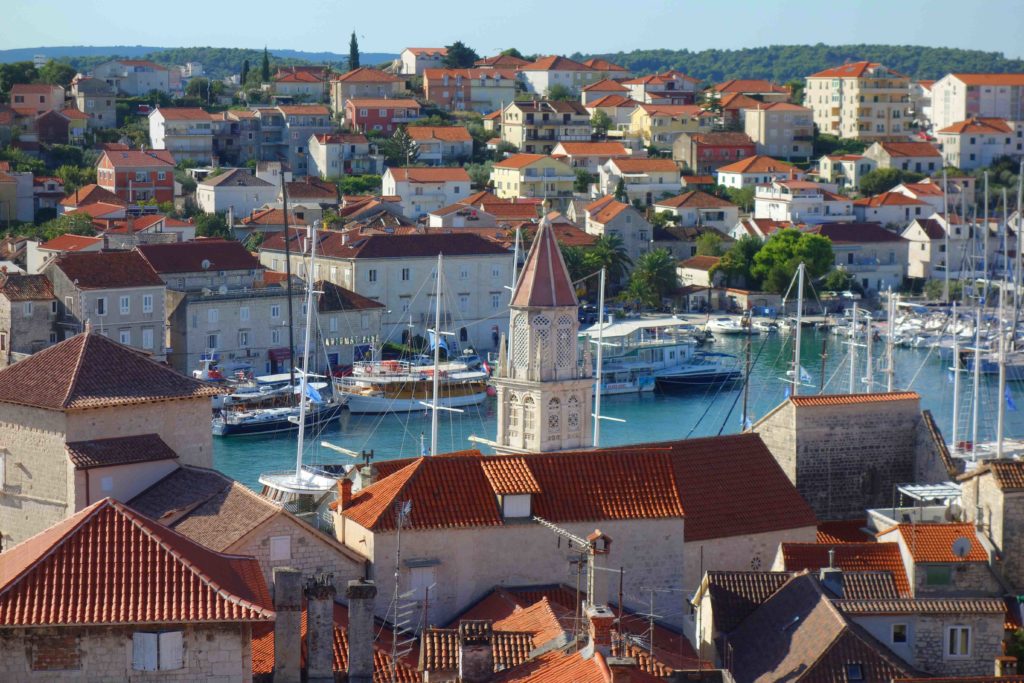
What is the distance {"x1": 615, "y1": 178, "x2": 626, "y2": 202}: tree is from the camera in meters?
90.5

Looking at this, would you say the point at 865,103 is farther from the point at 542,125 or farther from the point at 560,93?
the point at 542,125

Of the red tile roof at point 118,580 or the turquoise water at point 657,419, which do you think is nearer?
the red tile roof at point 118,580

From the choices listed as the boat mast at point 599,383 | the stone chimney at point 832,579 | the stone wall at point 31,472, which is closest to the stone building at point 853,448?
the stone chimney at point 832,579

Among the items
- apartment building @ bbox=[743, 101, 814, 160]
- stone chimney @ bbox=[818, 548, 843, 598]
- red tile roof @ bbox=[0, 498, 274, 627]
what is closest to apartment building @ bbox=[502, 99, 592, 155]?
apartment building @ bbox=[743, 101, 814, 160]

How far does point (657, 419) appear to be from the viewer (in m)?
58.2

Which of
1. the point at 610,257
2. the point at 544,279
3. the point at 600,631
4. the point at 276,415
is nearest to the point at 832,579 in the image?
the point at 600,631

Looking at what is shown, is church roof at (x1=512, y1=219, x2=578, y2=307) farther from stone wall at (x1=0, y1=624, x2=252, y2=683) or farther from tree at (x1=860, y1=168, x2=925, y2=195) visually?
tree at (x1=860, y1=168, x2=925, y2=195)

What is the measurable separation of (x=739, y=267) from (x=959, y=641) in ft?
189

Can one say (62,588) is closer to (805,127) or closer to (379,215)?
(379,215)

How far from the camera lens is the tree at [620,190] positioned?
297 ft

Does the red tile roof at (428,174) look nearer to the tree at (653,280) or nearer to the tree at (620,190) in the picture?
the tree at (620,190)

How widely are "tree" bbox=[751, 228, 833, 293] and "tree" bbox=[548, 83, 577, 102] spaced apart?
36.7 m

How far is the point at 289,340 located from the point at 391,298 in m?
6.29

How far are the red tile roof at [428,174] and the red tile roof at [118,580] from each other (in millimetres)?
67974
